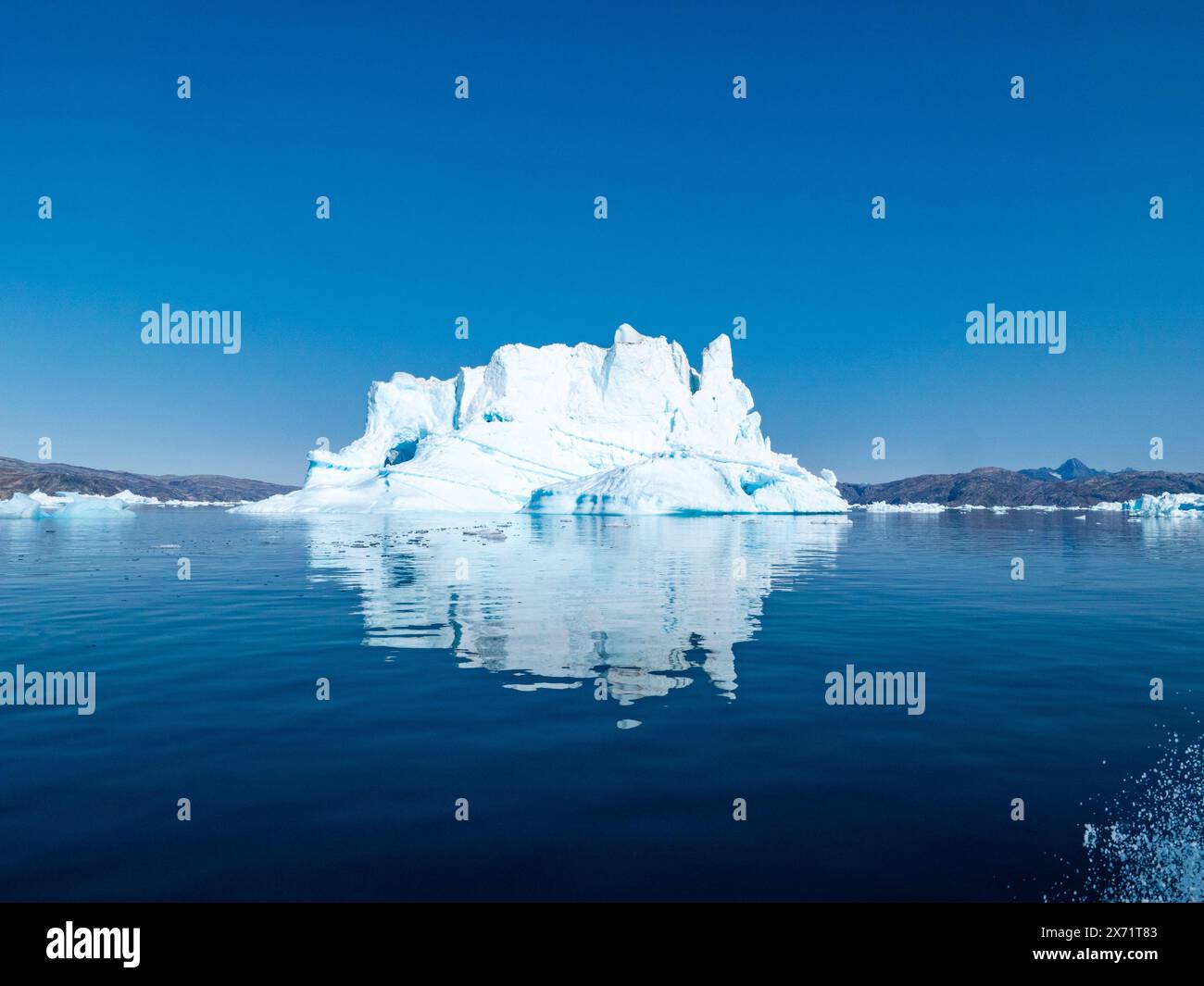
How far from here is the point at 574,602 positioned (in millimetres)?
17297

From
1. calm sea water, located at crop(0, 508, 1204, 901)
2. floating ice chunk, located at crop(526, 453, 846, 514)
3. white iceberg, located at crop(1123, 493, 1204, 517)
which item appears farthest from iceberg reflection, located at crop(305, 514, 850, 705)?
white iceberg, located at crop(1123, 493, 1204, 517)

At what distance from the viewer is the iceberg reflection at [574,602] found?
1098 centimetres

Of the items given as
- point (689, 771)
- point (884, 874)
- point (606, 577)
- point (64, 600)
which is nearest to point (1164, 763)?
point (884, 874)

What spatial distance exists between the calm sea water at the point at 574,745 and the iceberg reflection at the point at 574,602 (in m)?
A: 0.13

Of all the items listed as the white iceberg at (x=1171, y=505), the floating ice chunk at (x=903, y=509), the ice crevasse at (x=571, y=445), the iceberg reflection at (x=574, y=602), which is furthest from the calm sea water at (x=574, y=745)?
the floating ice chunk at (x=903, y=509)

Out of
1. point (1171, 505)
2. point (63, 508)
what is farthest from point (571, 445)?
point (1171, 505)

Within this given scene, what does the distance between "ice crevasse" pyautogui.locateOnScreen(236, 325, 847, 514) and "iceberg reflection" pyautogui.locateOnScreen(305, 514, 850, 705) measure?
140 feet

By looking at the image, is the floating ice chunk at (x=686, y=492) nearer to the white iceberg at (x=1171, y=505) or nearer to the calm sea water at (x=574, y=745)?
the white iceberg at (x=1171, y=505)

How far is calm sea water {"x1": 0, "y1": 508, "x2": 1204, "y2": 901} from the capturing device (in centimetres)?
491

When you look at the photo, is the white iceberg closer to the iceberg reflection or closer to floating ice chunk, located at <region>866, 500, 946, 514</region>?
floating ice chunk, located at <region>866, 500, 946, 514</region>
